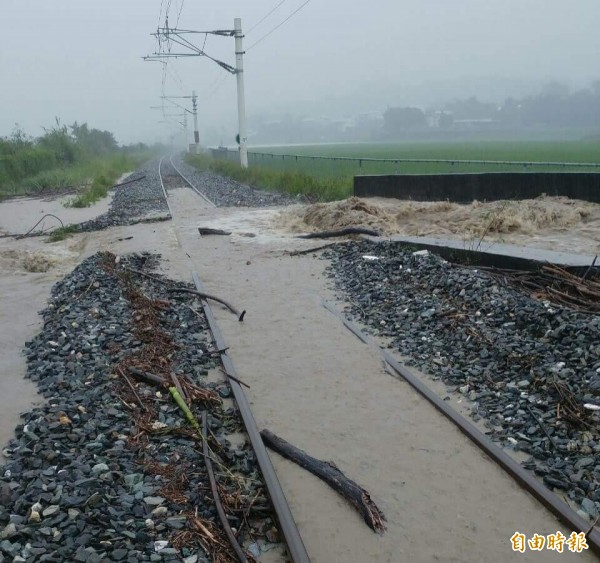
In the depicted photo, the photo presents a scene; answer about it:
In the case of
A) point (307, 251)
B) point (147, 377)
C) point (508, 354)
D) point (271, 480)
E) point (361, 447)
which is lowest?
point (361, 447)

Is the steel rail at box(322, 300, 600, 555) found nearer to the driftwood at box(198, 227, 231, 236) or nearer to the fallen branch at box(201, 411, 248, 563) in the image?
the fallen branch at box(201, 411, 248, 563)

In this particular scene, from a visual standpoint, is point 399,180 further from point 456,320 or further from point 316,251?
point 456,320

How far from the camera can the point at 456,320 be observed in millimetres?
7305

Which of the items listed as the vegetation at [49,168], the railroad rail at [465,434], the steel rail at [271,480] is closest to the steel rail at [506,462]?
the railroad rail at [465,434]

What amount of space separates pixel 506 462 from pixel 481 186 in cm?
1469

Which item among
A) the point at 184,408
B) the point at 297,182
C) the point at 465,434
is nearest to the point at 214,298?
the point at 184,408

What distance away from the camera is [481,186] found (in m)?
18.0

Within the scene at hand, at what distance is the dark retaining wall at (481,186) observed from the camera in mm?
15953

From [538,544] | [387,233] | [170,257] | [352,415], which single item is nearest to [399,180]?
[387,233]

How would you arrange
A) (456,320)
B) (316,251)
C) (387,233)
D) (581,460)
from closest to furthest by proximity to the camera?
(581,460) → (456,320) → (316,251) → (387,233)

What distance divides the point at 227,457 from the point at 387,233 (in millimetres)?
10036

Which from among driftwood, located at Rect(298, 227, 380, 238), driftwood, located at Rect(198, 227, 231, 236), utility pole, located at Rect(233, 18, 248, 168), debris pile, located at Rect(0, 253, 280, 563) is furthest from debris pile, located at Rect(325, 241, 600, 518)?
utility pole, located at Rect(233, 18, 248, 168)

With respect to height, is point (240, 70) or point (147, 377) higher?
point (240, 70)

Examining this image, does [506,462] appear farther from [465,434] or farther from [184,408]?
[184,408]
